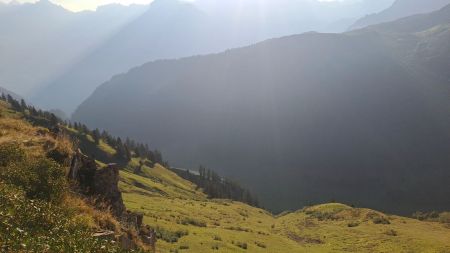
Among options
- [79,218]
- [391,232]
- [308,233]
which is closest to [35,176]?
[79,218]

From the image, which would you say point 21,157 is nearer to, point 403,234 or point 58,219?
point 58,219

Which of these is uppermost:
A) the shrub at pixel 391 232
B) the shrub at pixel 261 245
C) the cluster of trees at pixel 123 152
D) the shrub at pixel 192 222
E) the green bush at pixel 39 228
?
the cluster of trees at pixel 123 152

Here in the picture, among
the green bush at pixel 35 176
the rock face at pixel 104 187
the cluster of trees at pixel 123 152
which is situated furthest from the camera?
the cluster of trees at pixel 123 152

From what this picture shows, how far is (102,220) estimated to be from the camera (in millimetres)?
19375

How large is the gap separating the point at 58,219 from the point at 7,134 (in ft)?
39.4

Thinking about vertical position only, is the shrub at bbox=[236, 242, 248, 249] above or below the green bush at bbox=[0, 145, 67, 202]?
below

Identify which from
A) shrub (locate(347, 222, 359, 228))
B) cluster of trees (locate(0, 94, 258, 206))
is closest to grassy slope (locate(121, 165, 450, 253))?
shrub (locate(347, 222, 359, 228))

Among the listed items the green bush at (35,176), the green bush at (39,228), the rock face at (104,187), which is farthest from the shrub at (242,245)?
the green bush at (39,228)

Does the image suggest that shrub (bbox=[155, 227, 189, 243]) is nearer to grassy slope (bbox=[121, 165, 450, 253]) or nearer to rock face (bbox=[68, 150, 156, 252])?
grassy slope (bbox=[121, 165, 450, 253])

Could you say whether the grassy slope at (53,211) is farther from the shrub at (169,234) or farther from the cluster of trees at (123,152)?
the cluster of trees at (123,152)

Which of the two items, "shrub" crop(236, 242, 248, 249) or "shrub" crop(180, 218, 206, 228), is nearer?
"shrub" crop(236, 242, 248, 249)

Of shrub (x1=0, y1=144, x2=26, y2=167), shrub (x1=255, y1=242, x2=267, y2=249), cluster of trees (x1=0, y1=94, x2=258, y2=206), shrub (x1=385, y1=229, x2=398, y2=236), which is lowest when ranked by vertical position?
shrub (x1=255, y1=242, x2=267, y2=249)

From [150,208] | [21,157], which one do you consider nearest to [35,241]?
[21,157]

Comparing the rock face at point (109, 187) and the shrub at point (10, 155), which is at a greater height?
the shrub at point (10, 155)
